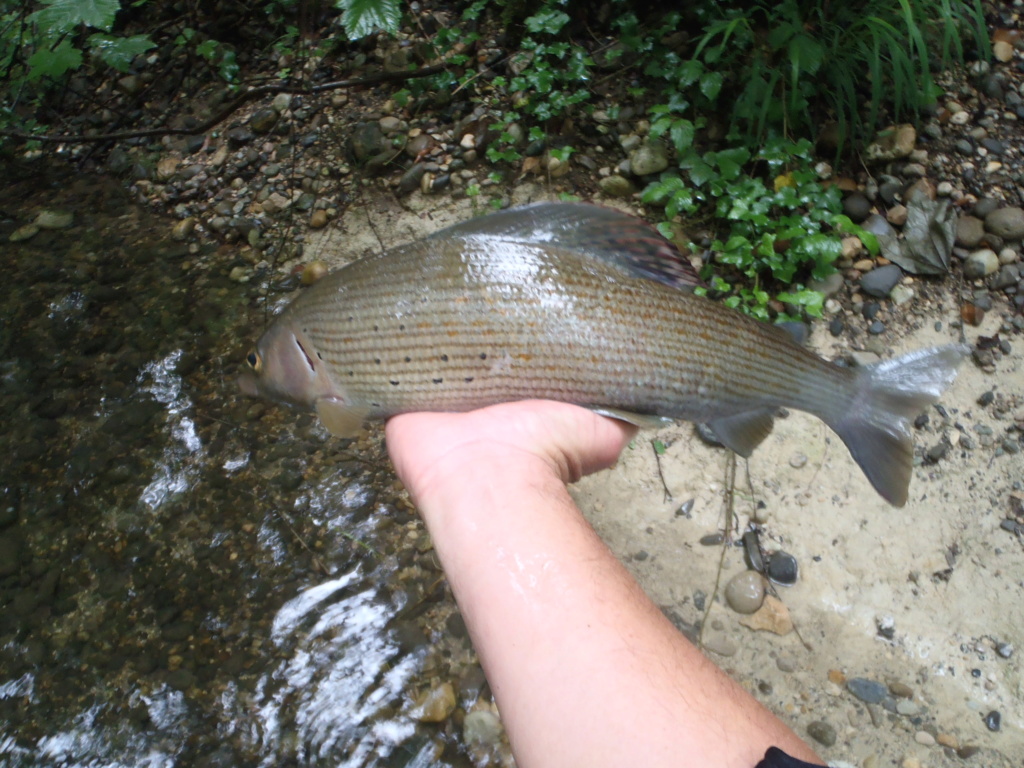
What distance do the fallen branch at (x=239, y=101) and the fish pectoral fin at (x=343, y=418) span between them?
3317 millimetres

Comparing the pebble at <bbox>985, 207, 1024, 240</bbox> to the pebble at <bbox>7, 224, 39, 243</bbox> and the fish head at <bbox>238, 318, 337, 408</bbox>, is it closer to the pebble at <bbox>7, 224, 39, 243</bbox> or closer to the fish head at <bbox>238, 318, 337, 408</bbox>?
the fish head at <bbox>238, 318, 337, 408</bbox>

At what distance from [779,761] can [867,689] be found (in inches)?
66.5

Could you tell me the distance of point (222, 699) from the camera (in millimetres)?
2740

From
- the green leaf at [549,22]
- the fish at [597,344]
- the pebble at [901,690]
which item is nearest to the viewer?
the fish at [597,344]

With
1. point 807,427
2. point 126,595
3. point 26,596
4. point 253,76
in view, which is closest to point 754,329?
point 807,427

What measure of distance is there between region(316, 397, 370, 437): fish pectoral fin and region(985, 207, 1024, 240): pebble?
331 cm

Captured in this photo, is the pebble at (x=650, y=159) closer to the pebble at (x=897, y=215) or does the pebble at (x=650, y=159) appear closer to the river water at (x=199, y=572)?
the pebble at (x=897, y=215)

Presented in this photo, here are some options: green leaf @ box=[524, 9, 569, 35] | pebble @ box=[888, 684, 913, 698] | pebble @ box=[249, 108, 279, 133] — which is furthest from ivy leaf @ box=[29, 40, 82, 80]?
pebble @ box=[888, 684, 913, 698]

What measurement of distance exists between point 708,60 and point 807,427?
6.92 ft

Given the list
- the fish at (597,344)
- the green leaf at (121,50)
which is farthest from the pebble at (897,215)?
the green leaf at (121,50)

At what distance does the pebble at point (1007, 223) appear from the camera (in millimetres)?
3336

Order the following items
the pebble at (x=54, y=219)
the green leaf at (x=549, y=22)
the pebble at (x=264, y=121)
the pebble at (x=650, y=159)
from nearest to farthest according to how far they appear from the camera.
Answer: the pebble at (x=650, y=159) → the green leaf at (x=549, y=22) → the pebble at (x=54, y=219) → the pebble at (x=264, y=121)

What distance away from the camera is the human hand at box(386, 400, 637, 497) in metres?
1.88

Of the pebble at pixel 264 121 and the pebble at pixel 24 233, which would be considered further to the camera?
the pebble at pixel 264 121
